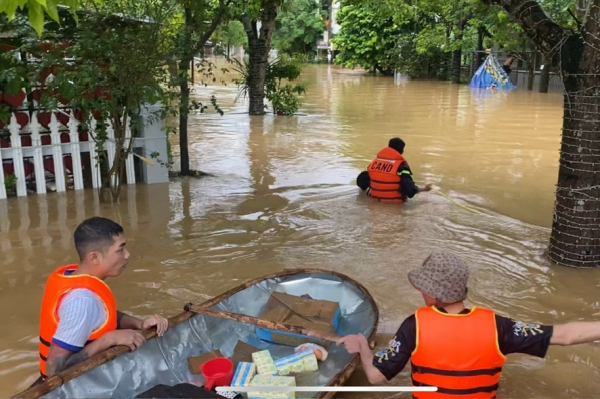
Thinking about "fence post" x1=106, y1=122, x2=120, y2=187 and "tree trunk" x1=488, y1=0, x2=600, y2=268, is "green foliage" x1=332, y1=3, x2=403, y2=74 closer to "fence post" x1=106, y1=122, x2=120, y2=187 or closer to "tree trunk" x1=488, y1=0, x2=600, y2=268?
"fence post" x1=106, y1=122, x2=120, y2=187

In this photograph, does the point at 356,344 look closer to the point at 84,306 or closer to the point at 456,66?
the point at 84,306

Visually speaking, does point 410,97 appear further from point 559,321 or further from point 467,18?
point 559,321

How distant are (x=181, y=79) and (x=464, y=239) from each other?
429 centimetres

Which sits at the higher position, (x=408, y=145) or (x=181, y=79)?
(x=181, y=79)

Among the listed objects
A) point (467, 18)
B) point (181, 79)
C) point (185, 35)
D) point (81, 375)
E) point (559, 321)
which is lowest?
point (559, 321)

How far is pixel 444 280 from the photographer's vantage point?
8.52 feet

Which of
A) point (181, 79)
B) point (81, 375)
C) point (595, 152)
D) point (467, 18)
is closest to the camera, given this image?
point (81, 375)

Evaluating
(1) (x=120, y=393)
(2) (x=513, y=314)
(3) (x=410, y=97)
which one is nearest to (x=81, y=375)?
(1) (x=120, y=393)

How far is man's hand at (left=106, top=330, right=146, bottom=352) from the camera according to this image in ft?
10.5

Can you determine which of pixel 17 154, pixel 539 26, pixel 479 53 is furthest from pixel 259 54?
pixel 479 53

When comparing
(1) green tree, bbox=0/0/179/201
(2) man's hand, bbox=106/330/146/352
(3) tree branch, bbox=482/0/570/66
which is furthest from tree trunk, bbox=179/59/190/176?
(2) man's hand, bbox=106/330/146/352

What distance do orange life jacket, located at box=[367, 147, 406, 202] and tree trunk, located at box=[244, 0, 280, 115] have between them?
8.10 metres

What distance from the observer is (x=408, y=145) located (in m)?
12.5

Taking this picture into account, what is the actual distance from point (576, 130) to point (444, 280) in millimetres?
3870
